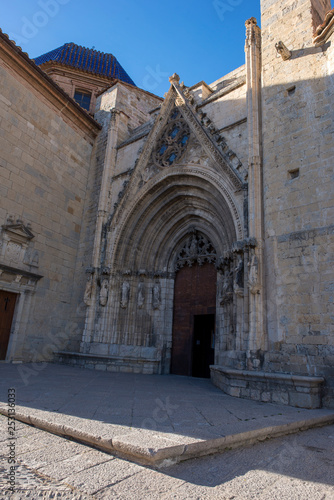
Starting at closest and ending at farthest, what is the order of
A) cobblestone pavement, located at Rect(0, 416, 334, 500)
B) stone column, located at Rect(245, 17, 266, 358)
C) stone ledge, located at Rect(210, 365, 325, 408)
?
1. cobblestone pavement, located at Rect(0, 416, 334, 500)
2. stone ledge, located at Rect(210, 365, 325, 408)
3. stone column, located at Rect(245, 17, 266, 358)

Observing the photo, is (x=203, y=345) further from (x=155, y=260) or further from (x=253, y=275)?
(x=253, y=275)

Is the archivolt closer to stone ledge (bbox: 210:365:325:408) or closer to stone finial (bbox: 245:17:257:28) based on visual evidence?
stone finial (bbox: 245:17:257:28)

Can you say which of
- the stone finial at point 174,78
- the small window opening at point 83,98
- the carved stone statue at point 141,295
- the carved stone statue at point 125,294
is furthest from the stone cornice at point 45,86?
the carved stone statue at point 141,295

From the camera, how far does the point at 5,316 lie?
999 centimetres

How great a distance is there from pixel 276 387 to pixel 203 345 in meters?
4.47

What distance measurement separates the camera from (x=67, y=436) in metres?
3.10

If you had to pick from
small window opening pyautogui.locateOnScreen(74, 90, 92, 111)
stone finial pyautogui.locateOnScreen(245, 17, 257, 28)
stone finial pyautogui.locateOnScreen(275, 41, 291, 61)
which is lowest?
stone finial pyautogui.locateOnScreen(275, 41, 291, 61)

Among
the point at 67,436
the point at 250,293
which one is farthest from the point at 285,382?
the point at 67,436

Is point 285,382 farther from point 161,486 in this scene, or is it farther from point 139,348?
point 139,348

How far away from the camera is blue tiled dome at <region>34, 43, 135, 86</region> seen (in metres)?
19.4

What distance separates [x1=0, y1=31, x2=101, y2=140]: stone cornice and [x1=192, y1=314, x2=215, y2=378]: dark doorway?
847 centimetres

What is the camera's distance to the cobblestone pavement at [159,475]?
2131 mm

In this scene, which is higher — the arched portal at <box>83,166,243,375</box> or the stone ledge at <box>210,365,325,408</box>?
the arched portal at <box>83,166,243,375</box>

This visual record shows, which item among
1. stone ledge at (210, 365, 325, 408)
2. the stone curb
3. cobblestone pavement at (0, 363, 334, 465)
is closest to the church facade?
stone ledge at (210, 365, 325, 408)
